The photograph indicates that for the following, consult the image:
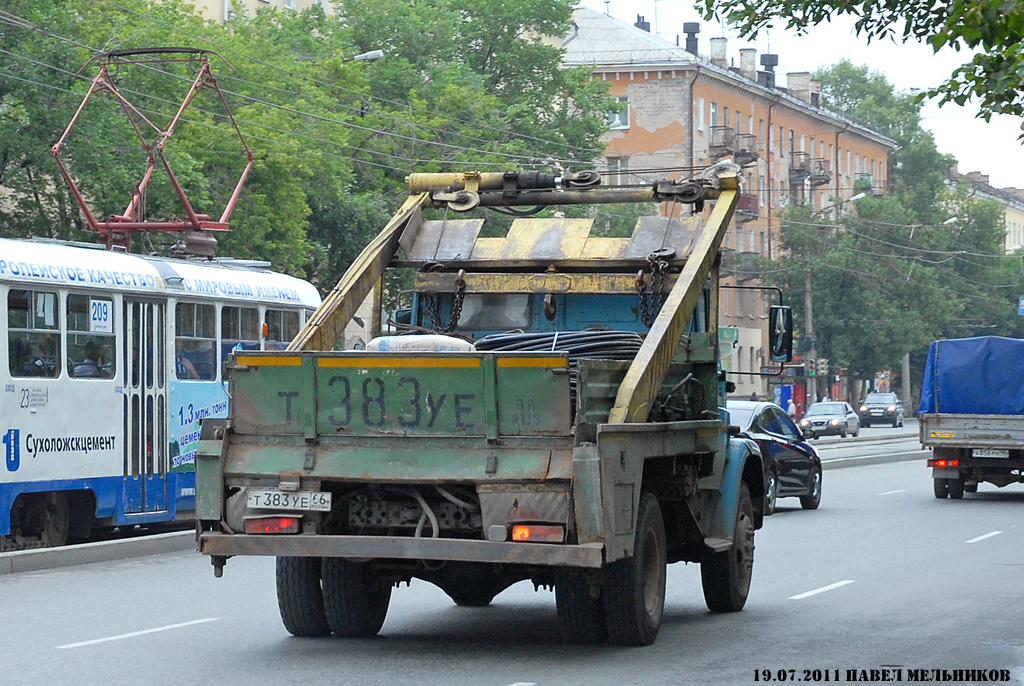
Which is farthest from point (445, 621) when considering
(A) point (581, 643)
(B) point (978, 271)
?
(B) point (978, 271)

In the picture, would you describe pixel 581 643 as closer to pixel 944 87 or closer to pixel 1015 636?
pixel 1015 636

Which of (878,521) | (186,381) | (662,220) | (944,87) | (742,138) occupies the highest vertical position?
(742,138)

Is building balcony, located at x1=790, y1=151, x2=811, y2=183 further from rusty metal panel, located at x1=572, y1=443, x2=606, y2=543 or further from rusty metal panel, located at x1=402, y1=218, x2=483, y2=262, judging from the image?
rusty metal panel, located at x1=572, y1=443, x2=606, y2=543

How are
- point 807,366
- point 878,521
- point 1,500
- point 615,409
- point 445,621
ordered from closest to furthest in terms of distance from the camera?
point 615,409
point 445,621
point 1,500
point 878,521
point 807,366

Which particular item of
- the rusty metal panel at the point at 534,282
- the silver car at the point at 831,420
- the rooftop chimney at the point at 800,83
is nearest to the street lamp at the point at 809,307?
the silver car at the point at 831,420

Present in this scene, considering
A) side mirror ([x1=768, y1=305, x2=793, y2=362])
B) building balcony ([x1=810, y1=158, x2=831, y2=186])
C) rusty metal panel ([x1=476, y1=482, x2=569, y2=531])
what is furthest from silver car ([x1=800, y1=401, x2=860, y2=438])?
rusty metal panel ([x1=476, y1=482, x2=569, y2=531])

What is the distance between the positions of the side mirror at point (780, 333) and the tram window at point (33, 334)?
7189mm

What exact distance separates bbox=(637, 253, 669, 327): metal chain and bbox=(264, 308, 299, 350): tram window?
958 cm

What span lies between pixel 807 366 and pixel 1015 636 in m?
57.9

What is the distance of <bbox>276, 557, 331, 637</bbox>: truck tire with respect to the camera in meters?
10.1

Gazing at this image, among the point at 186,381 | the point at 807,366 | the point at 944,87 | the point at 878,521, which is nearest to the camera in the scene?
the point at 944,87

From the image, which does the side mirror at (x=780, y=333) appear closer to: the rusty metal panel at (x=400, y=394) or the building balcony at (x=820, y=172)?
the rusty metal panel at (x=400, y=394)

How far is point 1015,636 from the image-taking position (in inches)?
422

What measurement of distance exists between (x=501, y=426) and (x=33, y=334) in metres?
8.10
